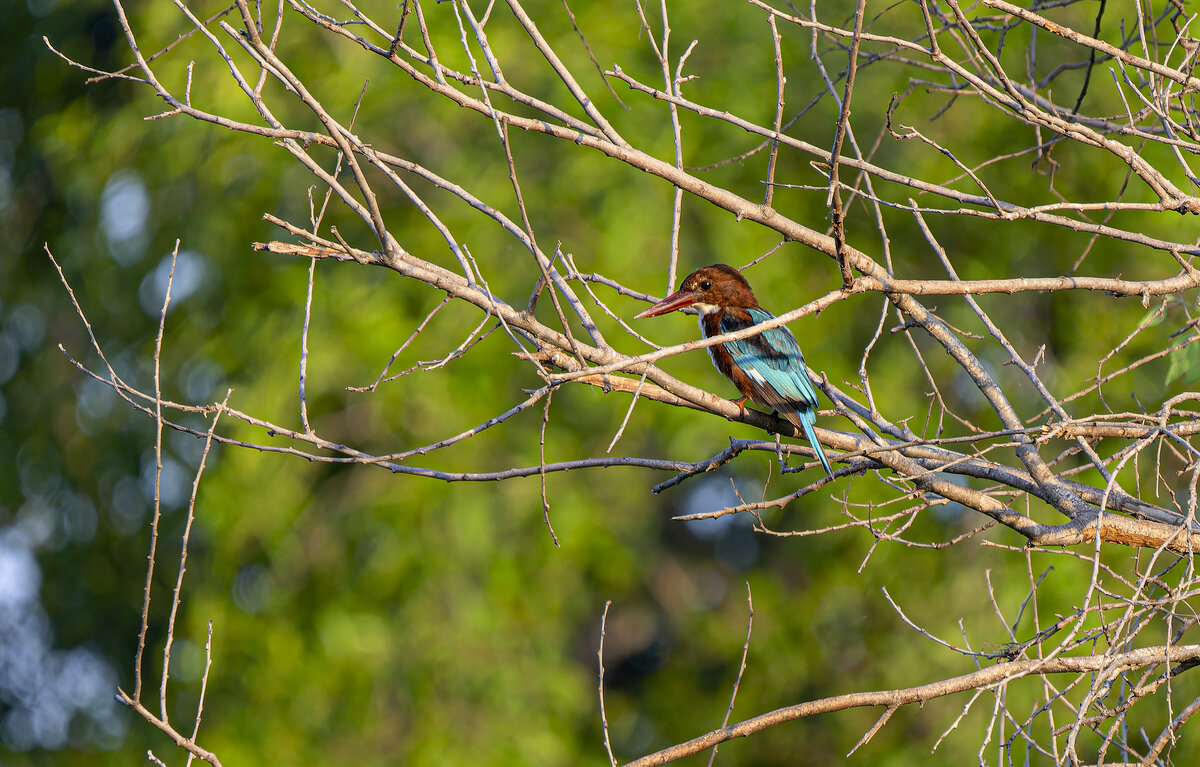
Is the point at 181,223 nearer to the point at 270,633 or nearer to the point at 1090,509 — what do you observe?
the point at 270,633

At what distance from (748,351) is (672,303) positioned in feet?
1.12

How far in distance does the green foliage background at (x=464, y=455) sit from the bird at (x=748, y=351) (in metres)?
0.78

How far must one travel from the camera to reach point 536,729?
517 centimetres

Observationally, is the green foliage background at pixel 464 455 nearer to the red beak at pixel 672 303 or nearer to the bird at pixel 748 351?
the bird at pixel 748 351

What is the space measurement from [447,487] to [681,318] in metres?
1.46

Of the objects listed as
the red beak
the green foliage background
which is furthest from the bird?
the green foliage background

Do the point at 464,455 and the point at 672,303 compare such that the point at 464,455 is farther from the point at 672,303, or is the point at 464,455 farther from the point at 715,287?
the point at 672,303

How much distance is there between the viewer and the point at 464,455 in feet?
17.5

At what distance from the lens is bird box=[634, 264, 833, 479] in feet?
11.1

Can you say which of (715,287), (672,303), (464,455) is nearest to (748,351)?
(672,303)

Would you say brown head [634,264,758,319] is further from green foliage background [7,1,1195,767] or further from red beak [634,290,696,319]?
green foliage background [7,1,1195,767]

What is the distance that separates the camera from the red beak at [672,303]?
3398 mm

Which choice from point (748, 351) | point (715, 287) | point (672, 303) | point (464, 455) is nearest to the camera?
point (672, 303)

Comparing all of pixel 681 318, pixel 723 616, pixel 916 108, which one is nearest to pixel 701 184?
pixel 681 318
